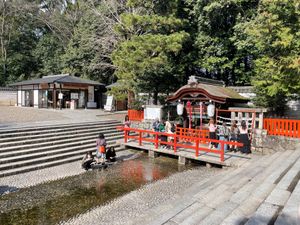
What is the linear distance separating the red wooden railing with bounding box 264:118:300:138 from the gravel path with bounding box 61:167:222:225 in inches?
162

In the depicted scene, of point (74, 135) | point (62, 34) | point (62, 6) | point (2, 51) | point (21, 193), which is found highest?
point (62, 6)

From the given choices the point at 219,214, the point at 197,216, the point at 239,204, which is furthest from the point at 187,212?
the point at 239,204

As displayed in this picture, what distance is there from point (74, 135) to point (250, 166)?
8752mm

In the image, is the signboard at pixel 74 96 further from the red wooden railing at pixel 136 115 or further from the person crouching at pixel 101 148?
the person crouching at pixel 101 148

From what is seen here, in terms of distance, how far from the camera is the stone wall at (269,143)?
10952 mm

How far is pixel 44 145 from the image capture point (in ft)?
37.7

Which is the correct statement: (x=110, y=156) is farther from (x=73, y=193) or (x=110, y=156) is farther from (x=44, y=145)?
(x=73, y=193)

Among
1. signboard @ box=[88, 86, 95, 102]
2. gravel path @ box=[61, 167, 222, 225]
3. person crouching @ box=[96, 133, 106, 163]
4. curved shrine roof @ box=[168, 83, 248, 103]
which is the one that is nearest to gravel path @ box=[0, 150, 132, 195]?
person crouching @ box=[96, 133, 106, 163]

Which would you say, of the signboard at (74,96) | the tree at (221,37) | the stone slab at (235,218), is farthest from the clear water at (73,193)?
the signboard at (74,96)

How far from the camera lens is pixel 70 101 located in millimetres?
26078

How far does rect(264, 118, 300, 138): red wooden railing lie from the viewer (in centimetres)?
1094

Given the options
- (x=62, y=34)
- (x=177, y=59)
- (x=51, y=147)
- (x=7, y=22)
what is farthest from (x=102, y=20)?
(x=7, y=22)

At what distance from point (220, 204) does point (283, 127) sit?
7.28 m

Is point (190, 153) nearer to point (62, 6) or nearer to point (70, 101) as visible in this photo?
point (70, 101)
